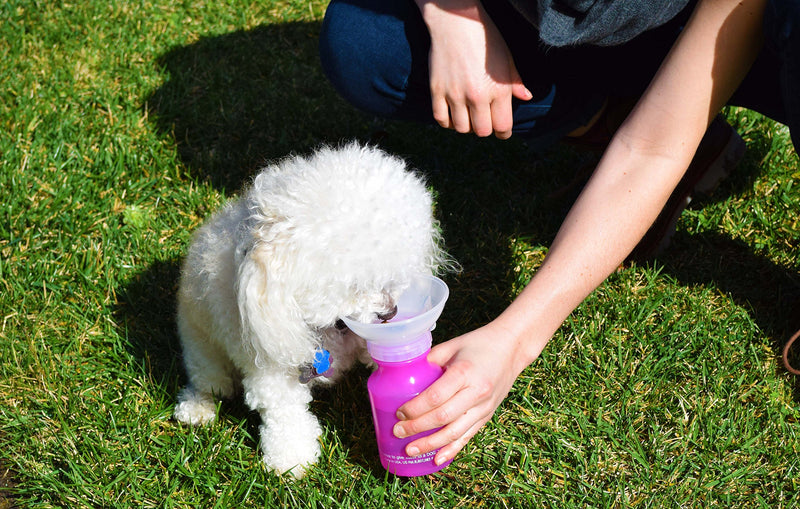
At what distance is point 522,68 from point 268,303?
4.21 feet

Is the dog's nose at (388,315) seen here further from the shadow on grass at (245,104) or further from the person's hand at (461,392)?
the shadow on grass at (245,104)

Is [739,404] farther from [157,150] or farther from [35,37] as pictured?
[35,37]

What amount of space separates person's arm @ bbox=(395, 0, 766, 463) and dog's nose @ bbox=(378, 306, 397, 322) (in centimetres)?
16

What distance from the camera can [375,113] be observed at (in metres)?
2.65

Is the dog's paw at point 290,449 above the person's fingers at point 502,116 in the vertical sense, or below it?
below

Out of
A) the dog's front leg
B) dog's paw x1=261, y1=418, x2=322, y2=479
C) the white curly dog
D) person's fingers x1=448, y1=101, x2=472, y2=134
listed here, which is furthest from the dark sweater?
dog's paw x1=261, y1=418, x2=322, y2=479

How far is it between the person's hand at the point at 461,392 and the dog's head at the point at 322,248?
253 mm

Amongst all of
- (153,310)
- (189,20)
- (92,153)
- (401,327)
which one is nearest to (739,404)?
(401,327)

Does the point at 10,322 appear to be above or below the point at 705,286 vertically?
below

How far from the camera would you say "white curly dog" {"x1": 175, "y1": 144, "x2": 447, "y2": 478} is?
1.64 meters

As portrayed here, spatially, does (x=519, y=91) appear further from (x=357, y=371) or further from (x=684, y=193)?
(x=357, y=371)

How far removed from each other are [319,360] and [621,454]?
3.15 ft

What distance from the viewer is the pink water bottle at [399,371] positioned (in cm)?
163

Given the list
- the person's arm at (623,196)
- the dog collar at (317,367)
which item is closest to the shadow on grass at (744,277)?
the person's arm at (623,196)
